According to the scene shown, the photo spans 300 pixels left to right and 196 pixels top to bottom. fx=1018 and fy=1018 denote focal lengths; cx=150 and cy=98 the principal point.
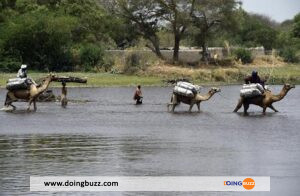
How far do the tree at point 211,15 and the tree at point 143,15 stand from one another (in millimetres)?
3443

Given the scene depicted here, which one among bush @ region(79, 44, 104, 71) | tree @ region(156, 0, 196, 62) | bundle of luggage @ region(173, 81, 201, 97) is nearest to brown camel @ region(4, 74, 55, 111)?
bundle of luggage @ region(173, 81, 201, 97)

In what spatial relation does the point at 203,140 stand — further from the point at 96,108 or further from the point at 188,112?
the point at 96,108

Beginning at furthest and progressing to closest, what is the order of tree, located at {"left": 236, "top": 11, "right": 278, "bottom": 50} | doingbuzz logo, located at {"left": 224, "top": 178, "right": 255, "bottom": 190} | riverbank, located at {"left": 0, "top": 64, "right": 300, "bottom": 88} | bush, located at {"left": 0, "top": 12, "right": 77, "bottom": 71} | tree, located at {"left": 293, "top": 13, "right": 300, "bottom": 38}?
tree, located at {"left": 293, "top": 13, "right": 300, "bottom": 38}
tree, located at {"left": 236, "top": 11, "right": 278, "bottom": 50}
bush, located at {"left": 0, "top": 12, "right": 77, "bottom": 71}
riverbank, located at {"left": 0, "top": 64, "right": 300, "bottom": 88}
doingbuzz logo, located at {"left": 224, "top": 178, "right": 255, "bottom": 190}

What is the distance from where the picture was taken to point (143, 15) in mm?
87562

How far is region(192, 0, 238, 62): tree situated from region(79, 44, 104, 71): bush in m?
8.94

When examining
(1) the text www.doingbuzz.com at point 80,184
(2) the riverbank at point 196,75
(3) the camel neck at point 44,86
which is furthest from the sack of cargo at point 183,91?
(2) the riverbank at point 196,75

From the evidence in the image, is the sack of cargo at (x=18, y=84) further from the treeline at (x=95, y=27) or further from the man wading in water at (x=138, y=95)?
the treeline at (x=95, y=27)

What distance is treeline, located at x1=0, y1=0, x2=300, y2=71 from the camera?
83188 millimetres

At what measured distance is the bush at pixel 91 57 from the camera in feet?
273

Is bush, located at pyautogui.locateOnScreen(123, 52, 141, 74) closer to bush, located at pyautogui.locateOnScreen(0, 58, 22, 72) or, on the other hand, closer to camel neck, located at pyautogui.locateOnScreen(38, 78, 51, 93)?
bush, located at pyautogui.locateOnScreen(0, 58, 22, 72)

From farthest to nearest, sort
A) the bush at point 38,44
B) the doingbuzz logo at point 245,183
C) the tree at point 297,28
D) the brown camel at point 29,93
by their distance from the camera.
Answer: the tree at point 297,28
the bush at point 38,44
the brown camel at point 29,93
the doingbuzz logo at point 245,183

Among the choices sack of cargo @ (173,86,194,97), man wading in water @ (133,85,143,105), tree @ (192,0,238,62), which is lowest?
man wading in water @ (133,85,143,105)

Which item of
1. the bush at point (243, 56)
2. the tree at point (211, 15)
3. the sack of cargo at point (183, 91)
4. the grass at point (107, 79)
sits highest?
the tree at point (211, 15)

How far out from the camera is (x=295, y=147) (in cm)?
3238
